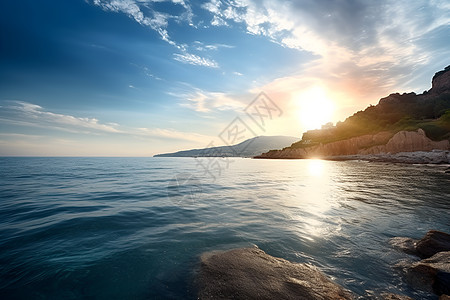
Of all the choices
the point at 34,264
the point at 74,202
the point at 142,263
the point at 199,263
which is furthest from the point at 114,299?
the point at 74,202

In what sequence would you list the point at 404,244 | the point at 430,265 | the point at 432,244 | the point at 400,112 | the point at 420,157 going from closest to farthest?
the point at 430,265, the point at 432,244, the point at 404,244, the point at 420,157, the point at 400,112

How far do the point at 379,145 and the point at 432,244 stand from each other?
79609mm

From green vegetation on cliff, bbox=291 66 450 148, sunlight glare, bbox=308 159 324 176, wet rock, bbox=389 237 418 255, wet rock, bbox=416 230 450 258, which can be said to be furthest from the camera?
green vegetation on cliff, bbox=291 66 450 148

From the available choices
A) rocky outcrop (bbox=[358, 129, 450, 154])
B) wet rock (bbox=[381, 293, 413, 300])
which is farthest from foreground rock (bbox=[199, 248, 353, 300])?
rocky outcrop (bbox=[358, 129, 450, 154])

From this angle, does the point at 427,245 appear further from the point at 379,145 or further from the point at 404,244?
the point at 379,145

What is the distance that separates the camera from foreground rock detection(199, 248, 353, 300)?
3689mm

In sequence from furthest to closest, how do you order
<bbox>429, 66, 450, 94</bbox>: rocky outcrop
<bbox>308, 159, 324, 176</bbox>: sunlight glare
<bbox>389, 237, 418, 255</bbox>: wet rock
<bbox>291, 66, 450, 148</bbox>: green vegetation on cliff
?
<bbox>429, 66, 450, 94</bbox>: rocky outcrop < <bbox>291, 66, 450, 148</bbox>: green vegetation on cliff < <bbox>308, 159, 324, 176</bbox>: sunlight glare < <bbox>389, 237, 418, 255</bbox>: wet rock

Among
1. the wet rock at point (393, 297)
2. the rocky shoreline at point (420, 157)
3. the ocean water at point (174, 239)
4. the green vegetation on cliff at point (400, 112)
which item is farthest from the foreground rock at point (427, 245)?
the green vegetation on cliff at point (400, 112)

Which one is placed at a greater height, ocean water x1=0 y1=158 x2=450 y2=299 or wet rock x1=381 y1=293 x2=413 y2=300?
wet rock x1=381 y1=293 x2=413 y2=300

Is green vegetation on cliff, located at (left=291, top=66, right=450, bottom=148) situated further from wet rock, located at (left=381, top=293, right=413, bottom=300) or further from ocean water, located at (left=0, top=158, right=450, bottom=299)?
wet rock, located at (left=381, top=293, right=413, bottom=300)

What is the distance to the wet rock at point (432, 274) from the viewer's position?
411 centimetres

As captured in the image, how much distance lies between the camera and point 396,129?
6738cm

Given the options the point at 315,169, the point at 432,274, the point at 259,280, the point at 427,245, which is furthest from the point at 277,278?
the point at 315,169

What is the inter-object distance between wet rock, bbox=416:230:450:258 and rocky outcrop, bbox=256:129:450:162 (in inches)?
2711
